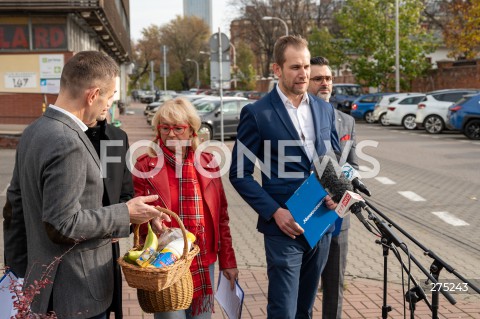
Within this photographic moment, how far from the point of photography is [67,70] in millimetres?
2729

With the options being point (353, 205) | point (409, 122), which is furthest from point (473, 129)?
point (353, 205)

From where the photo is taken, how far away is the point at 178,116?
3691 mm

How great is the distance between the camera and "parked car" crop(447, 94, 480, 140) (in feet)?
72.1

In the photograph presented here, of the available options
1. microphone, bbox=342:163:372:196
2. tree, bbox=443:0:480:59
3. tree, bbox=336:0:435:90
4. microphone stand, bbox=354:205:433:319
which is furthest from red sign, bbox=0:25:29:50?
tree, bbox=336:0:435:90

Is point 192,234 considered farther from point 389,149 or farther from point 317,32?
point 317,32


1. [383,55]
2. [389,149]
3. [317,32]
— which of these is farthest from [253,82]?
[389,149]

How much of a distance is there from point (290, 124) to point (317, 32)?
166ft

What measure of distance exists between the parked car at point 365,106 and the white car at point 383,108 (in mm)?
1661

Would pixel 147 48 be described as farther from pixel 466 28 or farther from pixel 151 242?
pixel 151 242

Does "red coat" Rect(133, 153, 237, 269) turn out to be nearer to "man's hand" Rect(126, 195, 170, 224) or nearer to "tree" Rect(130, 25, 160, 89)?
"man's hand" Rect(126, 195, 170, 224)

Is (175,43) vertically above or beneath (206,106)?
above

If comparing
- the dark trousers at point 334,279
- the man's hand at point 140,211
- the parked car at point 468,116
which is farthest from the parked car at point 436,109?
the man's hand at point 140,211

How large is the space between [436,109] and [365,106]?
933 cm

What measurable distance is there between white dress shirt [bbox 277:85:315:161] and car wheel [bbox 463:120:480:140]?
64.1 ft
